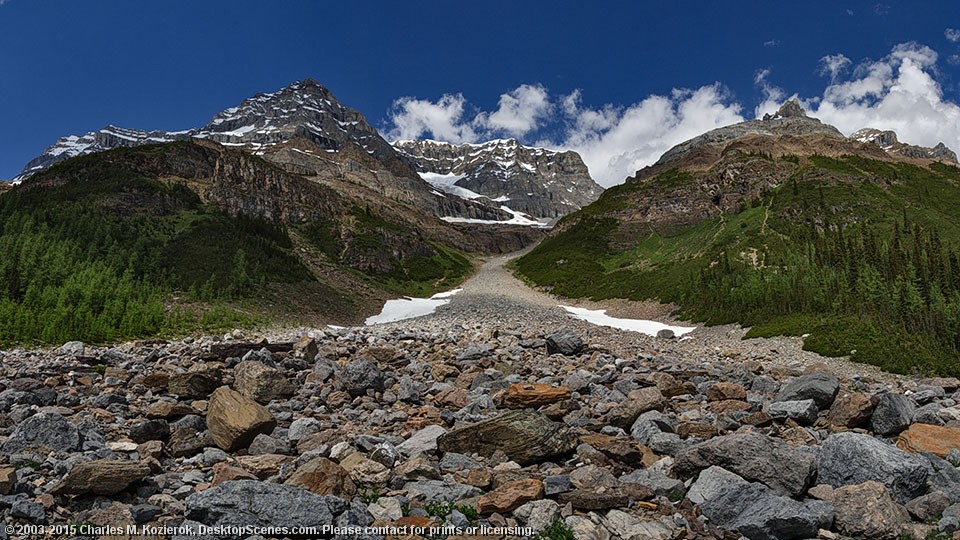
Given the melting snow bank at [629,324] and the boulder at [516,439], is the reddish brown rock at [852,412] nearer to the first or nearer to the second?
the boulder at [516,439]

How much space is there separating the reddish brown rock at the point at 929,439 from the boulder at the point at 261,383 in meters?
13.2

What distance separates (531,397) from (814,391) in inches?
263

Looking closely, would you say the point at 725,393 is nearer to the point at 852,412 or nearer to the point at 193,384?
the point at 852,412

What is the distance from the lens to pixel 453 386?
1302cm

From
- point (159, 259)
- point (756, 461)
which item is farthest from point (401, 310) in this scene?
point (756, 461)

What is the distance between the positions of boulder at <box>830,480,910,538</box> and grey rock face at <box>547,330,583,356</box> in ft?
35.3

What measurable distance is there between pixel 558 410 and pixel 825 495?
16.3 ft

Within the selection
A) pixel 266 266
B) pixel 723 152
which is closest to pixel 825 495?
pixel 266 266

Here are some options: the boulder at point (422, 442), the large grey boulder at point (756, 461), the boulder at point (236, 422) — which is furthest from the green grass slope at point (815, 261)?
the boulder at point (236, 422)

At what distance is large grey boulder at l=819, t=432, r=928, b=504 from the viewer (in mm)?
7355

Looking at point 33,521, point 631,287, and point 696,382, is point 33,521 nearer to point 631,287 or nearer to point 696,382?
point 696,382

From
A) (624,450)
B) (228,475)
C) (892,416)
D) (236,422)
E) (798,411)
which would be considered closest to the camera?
(228,475)

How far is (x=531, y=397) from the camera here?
11297mm

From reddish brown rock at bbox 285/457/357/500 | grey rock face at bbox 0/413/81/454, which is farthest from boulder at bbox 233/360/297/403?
reddish brown rock at bbox 285/457/357/500
